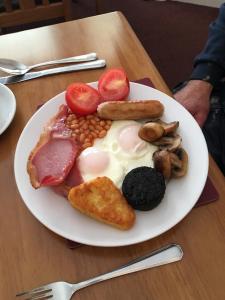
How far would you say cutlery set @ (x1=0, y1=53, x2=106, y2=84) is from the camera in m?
1.06

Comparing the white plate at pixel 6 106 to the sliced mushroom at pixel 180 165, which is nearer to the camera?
the sliced mushroom at pixel 180 165

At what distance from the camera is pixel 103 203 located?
687 mm

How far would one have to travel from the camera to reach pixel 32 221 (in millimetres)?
768

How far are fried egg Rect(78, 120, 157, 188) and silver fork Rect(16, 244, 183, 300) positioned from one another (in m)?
0.15

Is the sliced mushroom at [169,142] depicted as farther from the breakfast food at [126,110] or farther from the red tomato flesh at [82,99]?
the red tomato flesh at [82,99]

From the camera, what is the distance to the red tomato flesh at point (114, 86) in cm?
89

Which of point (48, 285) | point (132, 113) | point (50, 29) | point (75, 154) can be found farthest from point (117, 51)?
point (48, 285)

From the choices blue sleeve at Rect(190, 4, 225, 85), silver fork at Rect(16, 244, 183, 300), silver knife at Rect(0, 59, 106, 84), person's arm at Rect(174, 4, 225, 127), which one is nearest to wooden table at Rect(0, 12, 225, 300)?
silver fork at Rect(16, 244, 183, 300)

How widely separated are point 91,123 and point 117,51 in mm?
386

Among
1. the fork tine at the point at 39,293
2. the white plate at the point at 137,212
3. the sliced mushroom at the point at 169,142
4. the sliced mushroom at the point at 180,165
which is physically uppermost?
the sliced mushroom at the point at 169,142

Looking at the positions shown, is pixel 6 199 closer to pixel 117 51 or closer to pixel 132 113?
pixel 132 113

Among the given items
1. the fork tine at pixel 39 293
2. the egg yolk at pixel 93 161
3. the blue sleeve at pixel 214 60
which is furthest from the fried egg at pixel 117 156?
the blue sleeve at pixel 214 60

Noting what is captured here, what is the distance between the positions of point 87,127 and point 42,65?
37 centimetres

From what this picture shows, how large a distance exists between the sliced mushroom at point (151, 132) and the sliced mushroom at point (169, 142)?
1cm
